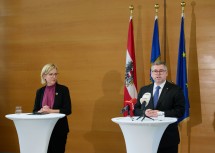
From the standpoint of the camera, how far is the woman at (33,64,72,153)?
3.84 meters

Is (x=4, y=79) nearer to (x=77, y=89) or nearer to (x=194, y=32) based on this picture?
(x=77, y=89)

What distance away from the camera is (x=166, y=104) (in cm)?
318

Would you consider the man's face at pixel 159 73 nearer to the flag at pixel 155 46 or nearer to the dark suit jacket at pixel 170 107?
the dark suit jacket at pixel 170 107

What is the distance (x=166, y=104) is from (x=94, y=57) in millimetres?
2292

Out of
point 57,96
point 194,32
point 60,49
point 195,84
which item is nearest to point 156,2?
point 194,32

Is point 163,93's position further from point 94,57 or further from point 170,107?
point 94,57

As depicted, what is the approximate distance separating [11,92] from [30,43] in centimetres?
100

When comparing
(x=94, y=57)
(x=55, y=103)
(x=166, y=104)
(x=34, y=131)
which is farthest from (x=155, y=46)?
(x=34, y=131)

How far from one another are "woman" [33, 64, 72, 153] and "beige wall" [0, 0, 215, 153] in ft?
4.42

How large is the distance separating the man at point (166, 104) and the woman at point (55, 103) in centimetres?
103

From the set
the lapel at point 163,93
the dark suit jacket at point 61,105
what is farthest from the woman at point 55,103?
the lapel at point 163,93

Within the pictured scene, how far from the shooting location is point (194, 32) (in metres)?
4.60

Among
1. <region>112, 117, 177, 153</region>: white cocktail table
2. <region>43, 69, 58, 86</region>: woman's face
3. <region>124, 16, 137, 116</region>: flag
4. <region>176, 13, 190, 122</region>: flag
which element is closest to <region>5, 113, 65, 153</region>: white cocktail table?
<region>43, 69, 58, 86</region>: woman's face

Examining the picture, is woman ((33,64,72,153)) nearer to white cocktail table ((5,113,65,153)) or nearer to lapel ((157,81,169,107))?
white cocktail table ((5,113,65,153))
